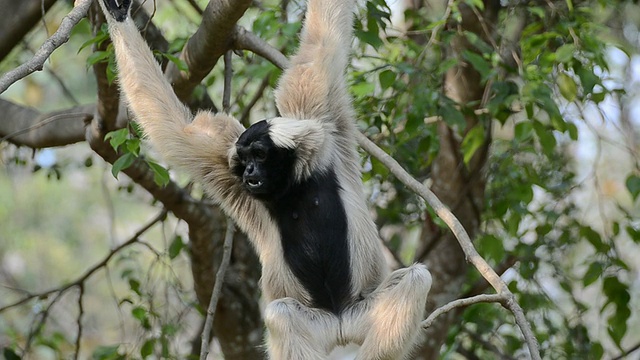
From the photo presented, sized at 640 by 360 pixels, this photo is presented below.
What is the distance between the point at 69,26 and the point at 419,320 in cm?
257

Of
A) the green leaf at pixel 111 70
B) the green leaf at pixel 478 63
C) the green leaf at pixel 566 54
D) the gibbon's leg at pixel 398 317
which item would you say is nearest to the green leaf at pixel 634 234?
the green leaf at pixel 566 54

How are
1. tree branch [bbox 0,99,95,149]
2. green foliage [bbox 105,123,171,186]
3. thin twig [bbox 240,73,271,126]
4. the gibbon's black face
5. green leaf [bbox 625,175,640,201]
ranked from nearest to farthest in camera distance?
green foliage [bbox 105,123,171,186] → the gibbon's black face → green leaf [bbox 625,175,640,201] → tree branch [bbox 0,99,95,149] → thin twig [bbox 240,73,271,126]

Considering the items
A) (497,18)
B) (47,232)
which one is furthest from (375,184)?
(47,232)

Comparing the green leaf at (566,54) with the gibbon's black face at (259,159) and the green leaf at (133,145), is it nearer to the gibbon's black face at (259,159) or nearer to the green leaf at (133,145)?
the gibbon's black face at (259,159)

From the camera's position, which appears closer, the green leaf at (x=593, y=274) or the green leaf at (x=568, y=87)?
the green leaf at (x=568, y=87)

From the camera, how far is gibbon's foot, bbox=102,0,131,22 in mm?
5223

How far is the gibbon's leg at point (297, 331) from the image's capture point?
16.6ft

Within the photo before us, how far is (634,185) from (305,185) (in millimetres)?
2303

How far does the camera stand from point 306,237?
5.53 meters

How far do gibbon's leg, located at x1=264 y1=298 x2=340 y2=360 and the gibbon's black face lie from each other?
27.7 inches

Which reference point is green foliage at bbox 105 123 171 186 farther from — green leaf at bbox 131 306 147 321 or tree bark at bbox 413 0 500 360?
tree bark at bbox 413 0 500 360

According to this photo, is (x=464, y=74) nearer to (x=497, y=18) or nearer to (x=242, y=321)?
(x=497, y=18)

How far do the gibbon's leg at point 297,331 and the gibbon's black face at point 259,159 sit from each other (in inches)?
27.7

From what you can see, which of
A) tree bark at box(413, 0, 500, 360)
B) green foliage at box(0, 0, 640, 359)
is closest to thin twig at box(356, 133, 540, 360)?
green foliage at box(0, 0, 640, 359)
